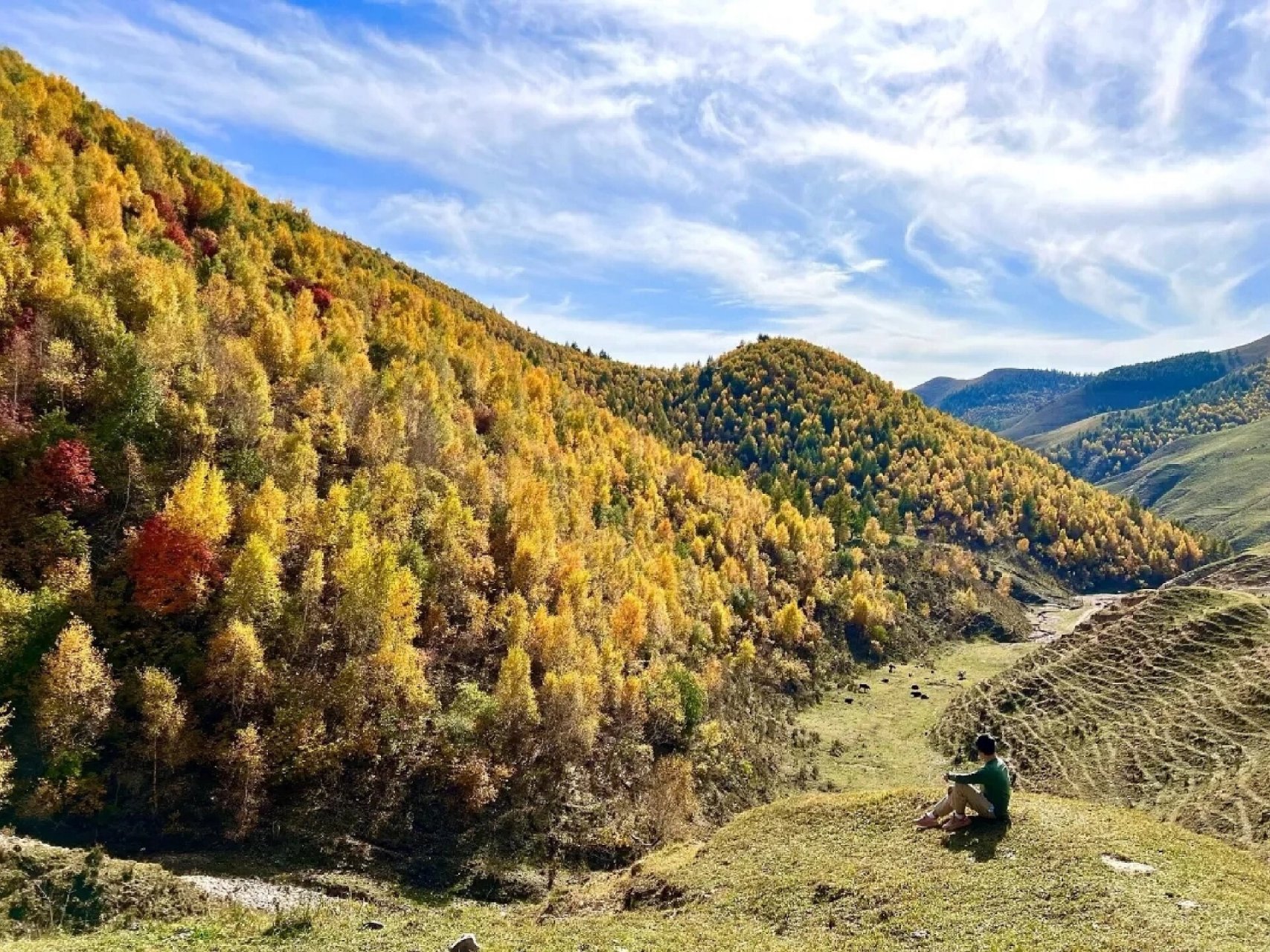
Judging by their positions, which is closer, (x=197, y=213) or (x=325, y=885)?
(x=325, y=885)

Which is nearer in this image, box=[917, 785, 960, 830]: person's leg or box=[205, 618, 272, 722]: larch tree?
box=[917, 785, 960, 830]: person's leg

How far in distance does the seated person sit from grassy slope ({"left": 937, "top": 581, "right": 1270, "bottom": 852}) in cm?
2250

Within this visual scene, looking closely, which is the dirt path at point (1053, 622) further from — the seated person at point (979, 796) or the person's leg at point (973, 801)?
the person's leg at point (973, 801)

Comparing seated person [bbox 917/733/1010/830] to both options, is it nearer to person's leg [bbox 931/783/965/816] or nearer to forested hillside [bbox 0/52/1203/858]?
person's leg [bbox 931/783/965/816]

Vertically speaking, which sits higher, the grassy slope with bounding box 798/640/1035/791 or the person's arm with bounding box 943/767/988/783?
the person's arm with bounding box 943/767/988/783

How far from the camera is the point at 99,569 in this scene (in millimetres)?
51469

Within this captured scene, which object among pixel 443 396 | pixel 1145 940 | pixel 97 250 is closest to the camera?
pixel 1145 940

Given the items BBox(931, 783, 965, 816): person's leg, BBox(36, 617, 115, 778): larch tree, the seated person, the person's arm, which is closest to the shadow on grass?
the seated person

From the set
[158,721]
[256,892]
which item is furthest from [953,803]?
[158,721]

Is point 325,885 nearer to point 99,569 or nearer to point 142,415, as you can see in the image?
point 99,569

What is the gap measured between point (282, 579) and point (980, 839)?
5806 cm

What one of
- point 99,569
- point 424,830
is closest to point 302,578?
point 99,569

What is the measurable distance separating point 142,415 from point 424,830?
144 ft

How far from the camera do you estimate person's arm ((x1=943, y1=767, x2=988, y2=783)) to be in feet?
85.7
